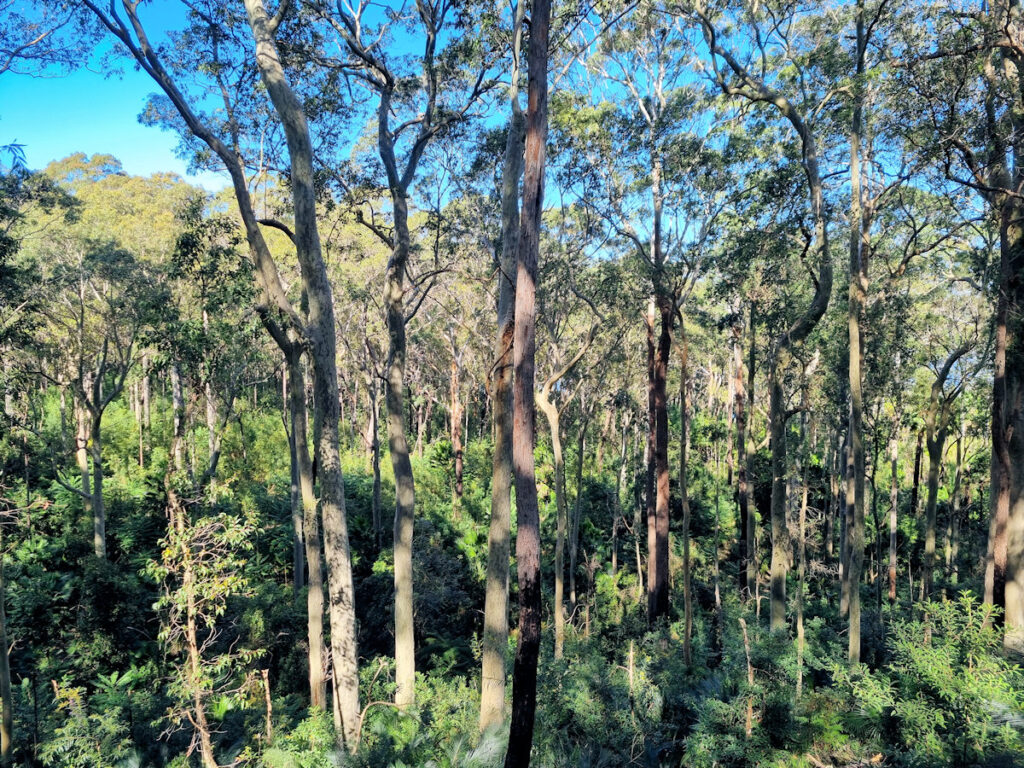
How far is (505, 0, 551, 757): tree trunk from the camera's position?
5516 mm

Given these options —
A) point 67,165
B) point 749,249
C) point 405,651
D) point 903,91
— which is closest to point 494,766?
point 405,651

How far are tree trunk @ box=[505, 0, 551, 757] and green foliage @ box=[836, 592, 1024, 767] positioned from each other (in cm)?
484

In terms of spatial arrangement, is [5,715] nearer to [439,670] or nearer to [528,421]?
[439,670]

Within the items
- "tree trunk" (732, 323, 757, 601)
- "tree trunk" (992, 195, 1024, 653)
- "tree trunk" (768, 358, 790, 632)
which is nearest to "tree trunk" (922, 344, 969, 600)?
"tree trunk" (732, 323, 757, 601)

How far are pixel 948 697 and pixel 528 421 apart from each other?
5.99 metres

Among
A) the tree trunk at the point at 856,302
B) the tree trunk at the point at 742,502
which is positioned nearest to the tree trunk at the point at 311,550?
the tree trunk at the point at 856,302

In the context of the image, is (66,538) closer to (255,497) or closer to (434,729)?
(255,497)

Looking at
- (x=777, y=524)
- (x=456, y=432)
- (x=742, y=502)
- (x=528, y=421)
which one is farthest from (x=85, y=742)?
(x=742, y=502)

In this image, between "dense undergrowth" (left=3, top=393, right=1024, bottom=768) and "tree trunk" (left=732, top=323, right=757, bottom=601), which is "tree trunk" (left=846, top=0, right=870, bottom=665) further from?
"tree trunk" (left=732, top=323, right=757, bottom=601)

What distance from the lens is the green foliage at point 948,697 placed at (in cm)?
641

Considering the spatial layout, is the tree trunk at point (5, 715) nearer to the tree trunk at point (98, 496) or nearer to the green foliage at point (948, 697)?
the tree trunk at point (98, 496)

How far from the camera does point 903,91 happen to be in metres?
9.23

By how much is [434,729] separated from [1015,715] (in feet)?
23.8

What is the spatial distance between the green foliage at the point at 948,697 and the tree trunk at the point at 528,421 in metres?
4.84
